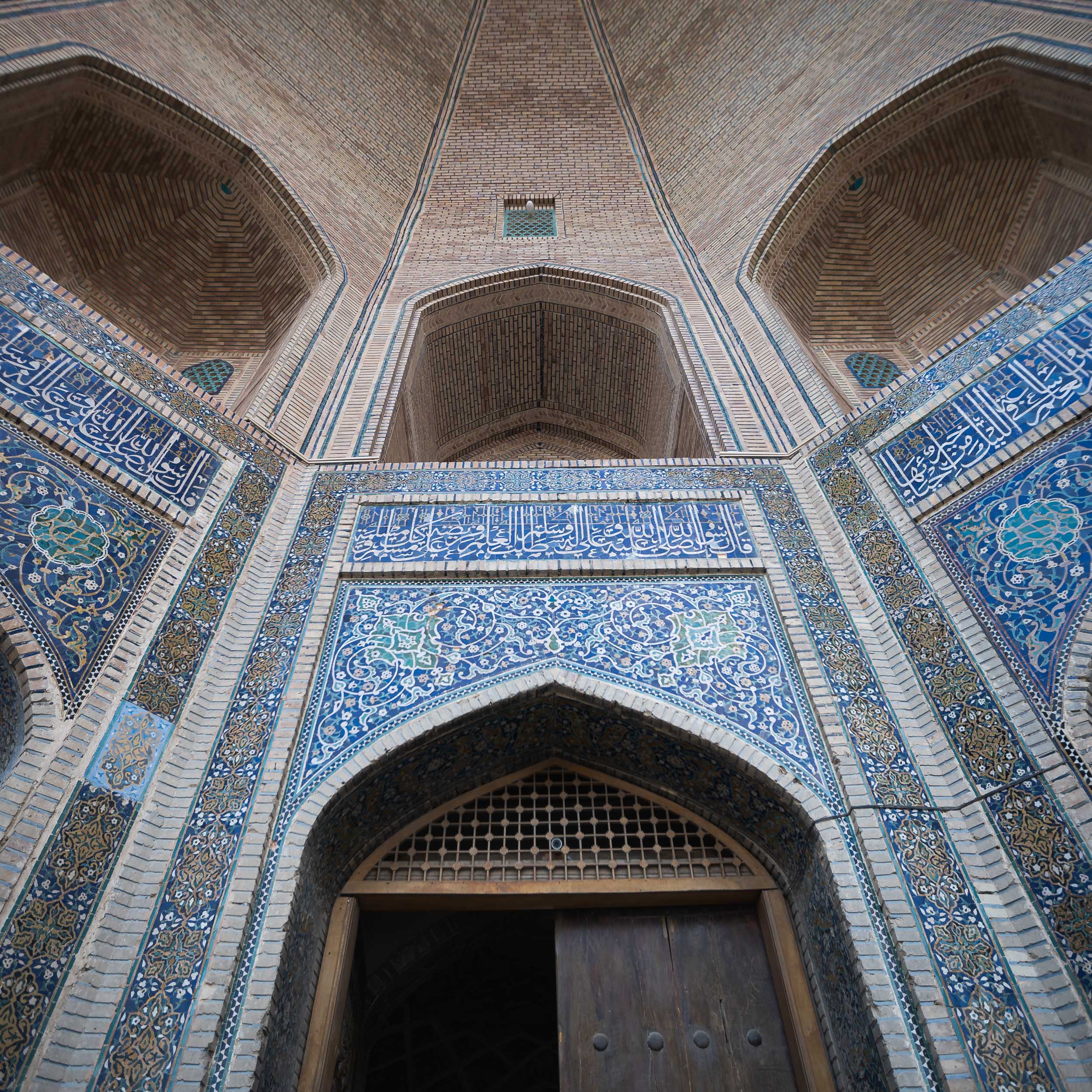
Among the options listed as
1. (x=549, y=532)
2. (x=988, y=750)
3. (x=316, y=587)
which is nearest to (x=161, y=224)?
(x=316, y=587)

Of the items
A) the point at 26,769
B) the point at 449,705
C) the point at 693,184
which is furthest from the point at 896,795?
the point at 693,184

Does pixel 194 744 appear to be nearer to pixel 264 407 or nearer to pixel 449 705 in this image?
pixel 449 705

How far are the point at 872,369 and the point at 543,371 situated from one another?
2.71 meters

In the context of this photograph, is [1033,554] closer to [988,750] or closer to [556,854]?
[988,750]

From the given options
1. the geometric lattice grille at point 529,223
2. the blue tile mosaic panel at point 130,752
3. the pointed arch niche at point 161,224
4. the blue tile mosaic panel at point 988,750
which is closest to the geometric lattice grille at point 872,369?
the blue tile mosaic panel at point 988,750

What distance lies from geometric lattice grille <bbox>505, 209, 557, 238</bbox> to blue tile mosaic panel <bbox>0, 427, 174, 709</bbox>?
16.7 feet

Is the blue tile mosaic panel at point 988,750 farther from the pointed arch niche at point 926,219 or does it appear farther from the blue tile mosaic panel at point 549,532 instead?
the pointed arch niche at point 926,219

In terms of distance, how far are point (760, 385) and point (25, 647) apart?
3.95m

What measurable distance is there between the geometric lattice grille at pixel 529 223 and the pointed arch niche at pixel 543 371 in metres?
1.01

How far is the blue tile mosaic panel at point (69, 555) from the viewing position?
2590 mm

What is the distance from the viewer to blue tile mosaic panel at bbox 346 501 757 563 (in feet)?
11.6

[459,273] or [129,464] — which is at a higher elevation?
[459,273]

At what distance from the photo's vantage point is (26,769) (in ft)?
7.59

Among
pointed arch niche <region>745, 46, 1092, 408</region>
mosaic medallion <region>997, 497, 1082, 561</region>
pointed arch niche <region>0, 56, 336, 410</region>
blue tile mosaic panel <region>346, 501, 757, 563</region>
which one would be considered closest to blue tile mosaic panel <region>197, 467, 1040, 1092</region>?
blue tile mosaic panel <region>346, 501, 757, 563</region>
